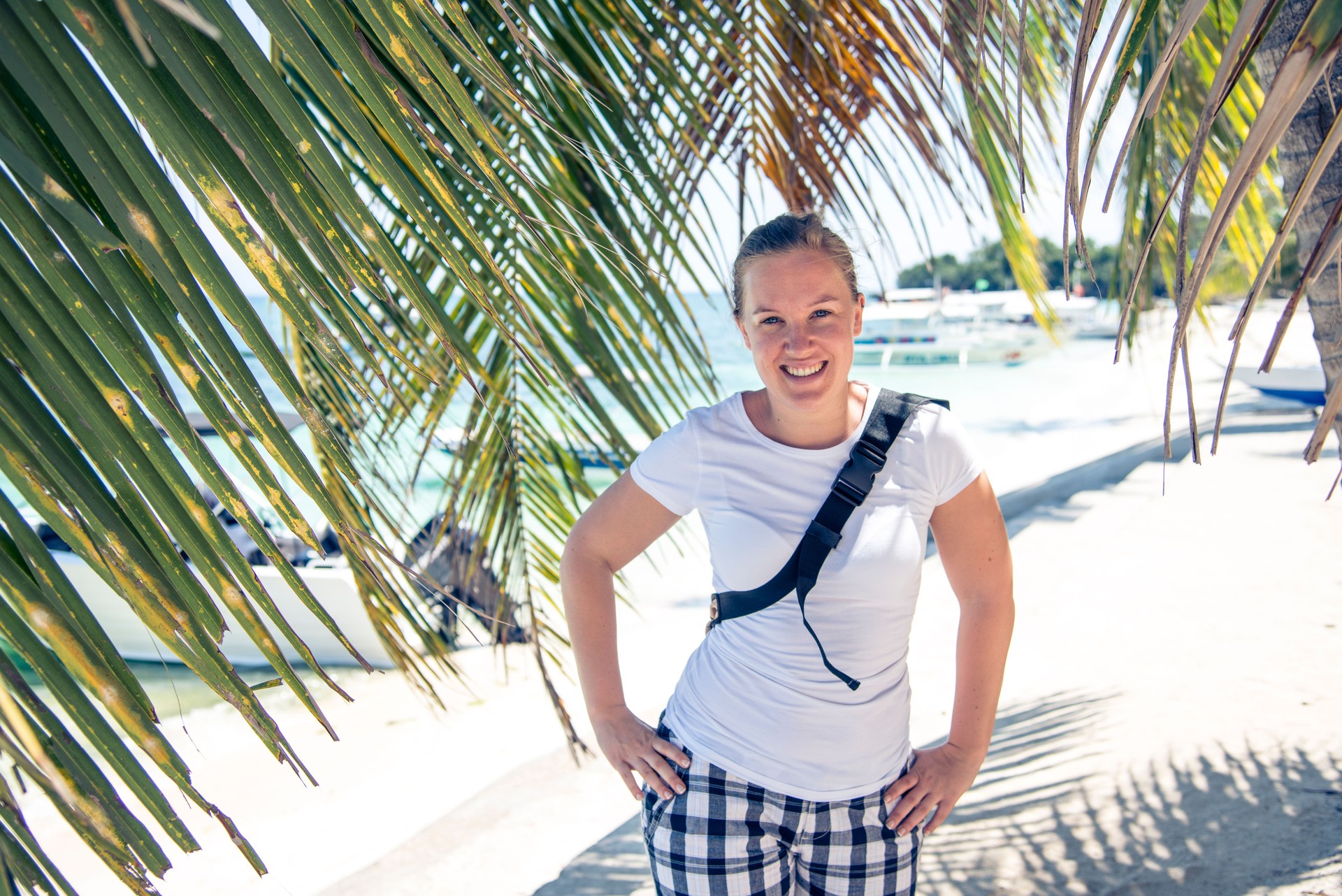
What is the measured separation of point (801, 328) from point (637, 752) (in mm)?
892

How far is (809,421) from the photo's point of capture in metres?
1.79

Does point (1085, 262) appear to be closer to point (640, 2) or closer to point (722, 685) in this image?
point (722, 685)

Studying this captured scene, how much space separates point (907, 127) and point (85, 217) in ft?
7.54

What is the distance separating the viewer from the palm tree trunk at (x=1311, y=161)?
1524 mm

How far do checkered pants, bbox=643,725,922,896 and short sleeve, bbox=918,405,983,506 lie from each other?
1.96ft

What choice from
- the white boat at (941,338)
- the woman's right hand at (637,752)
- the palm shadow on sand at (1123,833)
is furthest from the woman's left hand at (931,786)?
the white boat at (941,338)

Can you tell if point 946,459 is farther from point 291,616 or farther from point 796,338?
point 291,616

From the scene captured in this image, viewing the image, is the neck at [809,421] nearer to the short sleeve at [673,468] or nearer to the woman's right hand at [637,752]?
the short sleeve at [673,468]

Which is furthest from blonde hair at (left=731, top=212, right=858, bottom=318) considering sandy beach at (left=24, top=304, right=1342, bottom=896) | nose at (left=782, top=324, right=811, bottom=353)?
sandy beach at (left=24, top=304, right=1342, bottom=896)

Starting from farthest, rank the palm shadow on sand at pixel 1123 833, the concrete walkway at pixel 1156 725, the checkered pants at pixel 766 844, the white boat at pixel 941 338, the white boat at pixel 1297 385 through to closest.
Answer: the white boat at pixel 941 338 < the white boat at pixel 1297 385 < the concrete walkway at pixel 1156 725 < the palm shadow on sand at pixel 1123 833 < the checkered pants at pixel 766 844

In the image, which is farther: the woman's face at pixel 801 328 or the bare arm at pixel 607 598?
the bare arm at pixel 607 598

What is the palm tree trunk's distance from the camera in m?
1.52

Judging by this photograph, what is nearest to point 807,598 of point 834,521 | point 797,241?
point 834,521

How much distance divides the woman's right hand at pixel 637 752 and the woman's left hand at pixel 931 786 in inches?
16.2
